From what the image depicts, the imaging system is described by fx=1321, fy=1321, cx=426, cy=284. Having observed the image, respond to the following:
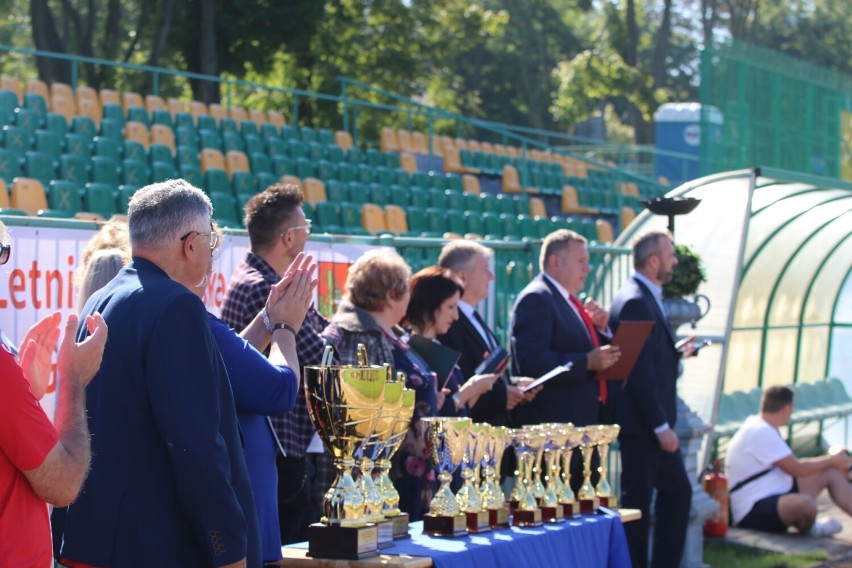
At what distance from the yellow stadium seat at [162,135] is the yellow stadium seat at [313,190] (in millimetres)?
1577

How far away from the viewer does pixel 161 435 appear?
11.0 ft

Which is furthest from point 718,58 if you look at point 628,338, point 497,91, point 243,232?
point 497,91

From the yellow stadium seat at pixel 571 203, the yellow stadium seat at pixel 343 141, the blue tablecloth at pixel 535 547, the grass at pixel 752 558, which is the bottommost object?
the grass at pixel 752 558

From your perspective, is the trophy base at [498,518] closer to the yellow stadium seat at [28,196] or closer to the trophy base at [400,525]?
the trophy base at [400,525]

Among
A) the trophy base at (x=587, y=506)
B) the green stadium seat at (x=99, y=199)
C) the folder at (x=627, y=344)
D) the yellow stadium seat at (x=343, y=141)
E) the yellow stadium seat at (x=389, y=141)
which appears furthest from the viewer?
the yellow stadium seat at (x=389, y=141)

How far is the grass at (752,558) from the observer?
27.0ft

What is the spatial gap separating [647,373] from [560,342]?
2.08 ft

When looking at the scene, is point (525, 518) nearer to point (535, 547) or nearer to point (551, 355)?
point (535, 547)

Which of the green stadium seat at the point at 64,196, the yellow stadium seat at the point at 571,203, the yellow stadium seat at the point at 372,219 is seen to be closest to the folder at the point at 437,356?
the green stadium seat at the point at 64,196

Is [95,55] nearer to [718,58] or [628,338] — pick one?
[718,58]

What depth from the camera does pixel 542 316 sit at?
267 inches

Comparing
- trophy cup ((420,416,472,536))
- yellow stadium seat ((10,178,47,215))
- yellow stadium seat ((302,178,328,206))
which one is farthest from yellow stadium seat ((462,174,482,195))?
trophy cup ((420,416,472,536))

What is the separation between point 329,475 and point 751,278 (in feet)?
23.4

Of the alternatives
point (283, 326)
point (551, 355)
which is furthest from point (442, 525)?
point (551, 355)
